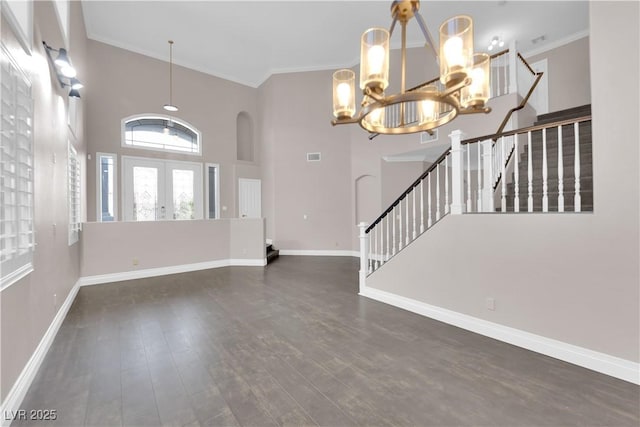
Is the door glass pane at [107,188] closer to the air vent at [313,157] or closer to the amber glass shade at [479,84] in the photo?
the air vent at [313,157]

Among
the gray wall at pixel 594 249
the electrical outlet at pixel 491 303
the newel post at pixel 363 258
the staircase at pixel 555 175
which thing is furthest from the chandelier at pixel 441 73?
the newel post at pixel 363 258

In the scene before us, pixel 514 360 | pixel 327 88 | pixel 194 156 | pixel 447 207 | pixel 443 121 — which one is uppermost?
pixel 327 88

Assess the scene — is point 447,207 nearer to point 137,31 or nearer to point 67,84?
point 67,84

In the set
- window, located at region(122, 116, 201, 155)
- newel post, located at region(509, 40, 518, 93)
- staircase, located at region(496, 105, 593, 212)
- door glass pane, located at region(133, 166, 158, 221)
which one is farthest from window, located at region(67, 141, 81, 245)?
newel post, located at region(509, 40, 518, 93)

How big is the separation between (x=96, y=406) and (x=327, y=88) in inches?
331

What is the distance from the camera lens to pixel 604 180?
2314 millimetres

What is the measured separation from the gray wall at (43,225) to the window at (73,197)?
37 cm

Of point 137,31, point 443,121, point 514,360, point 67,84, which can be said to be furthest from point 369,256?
point 137,31

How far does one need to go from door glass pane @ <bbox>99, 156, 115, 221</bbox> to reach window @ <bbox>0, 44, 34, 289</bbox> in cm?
502

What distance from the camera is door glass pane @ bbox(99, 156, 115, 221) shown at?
6.60 m

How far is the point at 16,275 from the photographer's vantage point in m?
2.02

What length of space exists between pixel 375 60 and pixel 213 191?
7.45 meters

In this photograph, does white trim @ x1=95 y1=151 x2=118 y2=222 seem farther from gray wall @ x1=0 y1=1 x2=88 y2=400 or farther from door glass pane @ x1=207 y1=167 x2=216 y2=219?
gray wall @ x1=0 y1=1 x2=88 y2=400

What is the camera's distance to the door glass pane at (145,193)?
7.09 meters
